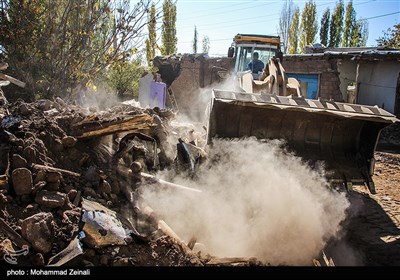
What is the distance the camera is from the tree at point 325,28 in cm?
3499

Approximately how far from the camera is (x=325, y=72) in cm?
1566

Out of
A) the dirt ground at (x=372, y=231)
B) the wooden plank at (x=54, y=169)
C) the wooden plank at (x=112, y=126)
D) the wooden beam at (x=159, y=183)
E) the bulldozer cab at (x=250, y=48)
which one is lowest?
the dirt ground at (x=372, y=231)

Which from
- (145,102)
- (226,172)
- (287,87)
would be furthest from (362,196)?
(145,102)

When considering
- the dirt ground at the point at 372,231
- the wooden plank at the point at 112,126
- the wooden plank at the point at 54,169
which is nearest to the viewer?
the wooden plank at the point at 54,169

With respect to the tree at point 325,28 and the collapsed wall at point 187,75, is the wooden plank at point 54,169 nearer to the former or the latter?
the collapsed wall at point 187,75

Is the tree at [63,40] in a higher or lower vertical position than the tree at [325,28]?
lower

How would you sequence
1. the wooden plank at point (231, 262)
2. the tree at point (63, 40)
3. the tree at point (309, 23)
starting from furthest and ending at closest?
the tree at point (309, 23)
the tree at point (63, 40)
the wooden plank at point (231, 262)

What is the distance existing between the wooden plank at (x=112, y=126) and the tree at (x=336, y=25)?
3374 centimetres

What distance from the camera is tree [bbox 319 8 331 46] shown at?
115ft

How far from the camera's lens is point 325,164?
16.2 ft

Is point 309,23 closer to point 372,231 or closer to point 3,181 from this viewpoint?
point 372,231

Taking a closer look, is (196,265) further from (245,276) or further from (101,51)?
(101,51)

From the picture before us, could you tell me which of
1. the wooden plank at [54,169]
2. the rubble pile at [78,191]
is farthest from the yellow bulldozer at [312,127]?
the wooden plank at [54,169]

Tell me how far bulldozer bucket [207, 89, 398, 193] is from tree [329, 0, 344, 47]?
107 feet
